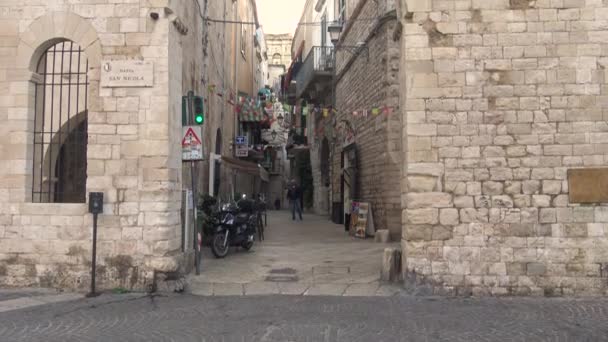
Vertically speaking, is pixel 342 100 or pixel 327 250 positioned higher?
pixel 342 100

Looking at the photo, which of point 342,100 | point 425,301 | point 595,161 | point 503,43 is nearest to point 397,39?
point 503,43

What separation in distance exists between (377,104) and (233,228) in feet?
16.8

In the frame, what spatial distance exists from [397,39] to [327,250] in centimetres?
487

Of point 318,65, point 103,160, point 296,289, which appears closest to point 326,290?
point 296,289

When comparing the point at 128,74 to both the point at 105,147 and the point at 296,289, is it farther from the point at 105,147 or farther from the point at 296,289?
the point at 296,289

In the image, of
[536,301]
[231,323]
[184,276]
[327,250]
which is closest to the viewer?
[231,323]

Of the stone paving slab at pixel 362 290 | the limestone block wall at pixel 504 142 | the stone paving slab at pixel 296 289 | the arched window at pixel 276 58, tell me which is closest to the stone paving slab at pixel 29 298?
the stone paving slab at pixel 296 289

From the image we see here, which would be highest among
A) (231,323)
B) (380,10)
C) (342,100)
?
(380,10)

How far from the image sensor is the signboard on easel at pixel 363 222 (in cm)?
1250

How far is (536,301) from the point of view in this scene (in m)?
6.21

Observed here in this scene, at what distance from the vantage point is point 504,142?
6641mm

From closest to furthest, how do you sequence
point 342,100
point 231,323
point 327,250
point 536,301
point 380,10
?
point 231,323 → point 536,301 → point 327,250 → point 380,10 → point 342,100

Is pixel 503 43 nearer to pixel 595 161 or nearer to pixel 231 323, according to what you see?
pixel 595 161

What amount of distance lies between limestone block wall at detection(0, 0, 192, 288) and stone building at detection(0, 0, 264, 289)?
14 millimetres
